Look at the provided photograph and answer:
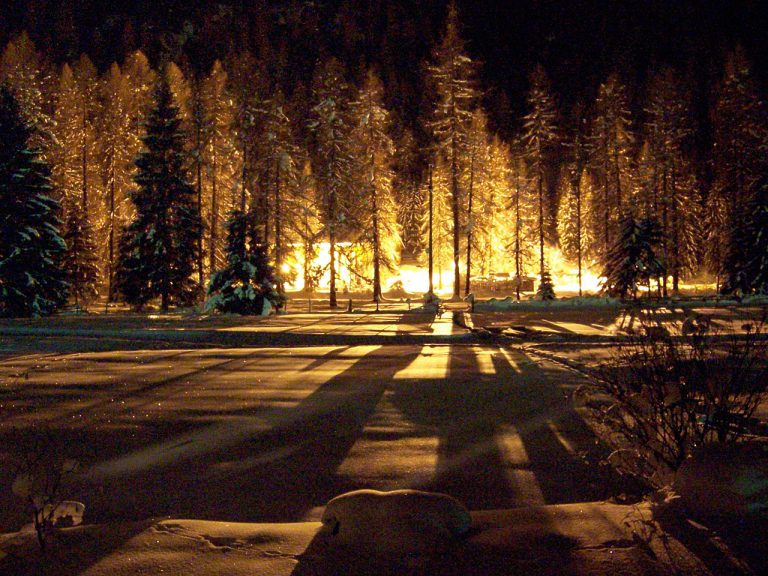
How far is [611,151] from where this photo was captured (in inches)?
1966

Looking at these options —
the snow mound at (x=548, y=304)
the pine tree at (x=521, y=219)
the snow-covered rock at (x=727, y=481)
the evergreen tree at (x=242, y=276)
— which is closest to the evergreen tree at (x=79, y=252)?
the evergreen tree at (x=242, y=276)

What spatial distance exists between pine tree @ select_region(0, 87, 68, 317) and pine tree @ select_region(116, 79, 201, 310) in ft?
13.4

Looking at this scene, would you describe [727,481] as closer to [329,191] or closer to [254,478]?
[254,478]

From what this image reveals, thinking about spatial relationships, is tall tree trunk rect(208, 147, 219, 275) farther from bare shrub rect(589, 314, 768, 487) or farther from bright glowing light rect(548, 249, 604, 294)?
bare shrub rect(589, 314, 768, 487)

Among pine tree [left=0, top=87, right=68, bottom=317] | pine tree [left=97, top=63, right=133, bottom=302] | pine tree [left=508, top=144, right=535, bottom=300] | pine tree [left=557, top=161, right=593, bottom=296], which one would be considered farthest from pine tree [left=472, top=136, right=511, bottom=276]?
pine tree [left=0, top=87, right=68, bottom=317]

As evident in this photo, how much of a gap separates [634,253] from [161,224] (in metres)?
23.7

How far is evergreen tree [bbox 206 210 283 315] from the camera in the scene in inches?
1186

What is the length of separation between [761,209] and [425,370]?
2930 centimetres

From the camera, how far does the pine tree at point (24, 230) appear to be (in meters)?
28.9

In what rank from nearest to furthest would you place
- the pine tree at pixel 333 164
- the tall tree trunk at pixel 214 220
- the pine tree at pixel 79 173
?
the pine tree at pixel 79 173
the pine tree at pixel 333 164
the tall tree trunk at pixel 214 220

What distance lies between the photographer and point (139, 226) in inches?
1373

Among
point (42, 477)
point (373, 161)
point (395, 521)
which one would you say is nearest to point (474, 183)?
point (373, 161)

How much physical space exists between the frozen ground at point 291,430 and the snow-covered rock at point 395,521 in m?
0.27

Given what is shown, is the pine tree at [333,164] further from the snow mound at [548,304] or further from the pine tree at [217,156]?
the snow mound at [548,304]
